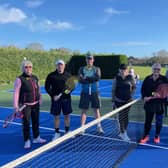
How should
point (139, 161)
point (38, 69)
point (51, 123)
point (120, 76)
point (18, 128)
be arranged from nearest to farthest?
point (139, 161), point (120, 76), point (18, 128), point (51, 123), point (38, 69)

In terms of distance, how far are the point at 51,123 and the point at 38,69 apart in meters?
23.6

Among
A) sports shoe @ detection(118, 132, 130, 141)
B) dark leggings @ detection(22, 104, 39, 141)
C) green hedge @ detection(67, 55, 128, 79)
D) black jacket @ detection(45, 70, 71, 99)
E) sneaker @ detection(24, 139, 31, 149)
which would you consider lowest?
sneaker @ detection(24, 139, 31, 149)

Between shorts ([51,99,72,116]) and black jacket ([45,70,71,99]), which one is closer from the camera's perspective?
black jacket ([45,70,71,99])

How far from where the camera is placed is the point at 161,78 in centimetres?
749

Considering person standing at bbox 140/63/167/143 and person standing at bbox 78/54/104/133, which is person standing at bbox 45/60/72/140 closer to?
person standing at bbox 78/54/104/133

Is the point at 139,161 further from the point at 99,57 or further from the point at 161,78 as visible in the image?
the point at 99,57

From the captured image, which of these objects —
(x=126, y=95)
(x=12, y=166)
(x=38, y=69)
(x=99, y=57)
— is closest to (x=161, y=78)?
(x=126, y=95)

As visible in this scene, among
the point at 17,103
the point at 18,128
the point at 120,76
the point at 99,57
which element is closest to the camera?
the point at 17,103

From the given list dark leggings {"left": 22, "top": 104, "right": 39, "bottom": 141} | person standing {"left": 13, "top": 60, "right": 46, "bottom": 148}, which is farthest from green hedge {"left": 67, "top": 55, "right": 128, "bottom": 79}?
person standing {"left": 13, "top": 60, "right": 46, "bottom": 148}

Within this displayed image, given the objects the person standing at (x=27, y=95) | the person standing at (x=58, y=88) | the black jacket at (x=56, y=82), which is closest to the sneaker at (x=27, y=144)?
the person standing at (x=27, y=95)

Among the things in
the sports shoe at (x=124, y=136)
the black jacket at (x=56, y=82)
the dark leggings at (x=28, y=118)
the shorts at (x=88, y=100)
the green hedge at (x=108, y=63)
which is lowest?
the sports shoe at (x=124, y=136)

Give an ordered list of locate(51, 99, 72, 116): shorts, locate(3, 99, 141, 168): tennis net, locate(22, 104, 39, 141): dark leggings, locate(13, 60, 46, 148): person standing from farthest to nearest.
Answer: locate(51, 99, 72, 116): shorts
locate(22, 104, 39, 141): dark leggings
locate(13, 60, 46, 148): person standing
locate(3, 99, 141, 168): tennis net

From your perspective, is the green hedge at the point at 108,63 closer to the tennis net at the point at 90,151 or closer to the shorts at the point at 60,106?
the tennis net at the point at 90,151

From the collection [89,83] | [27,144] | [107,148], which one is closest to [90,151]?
[107,148]
